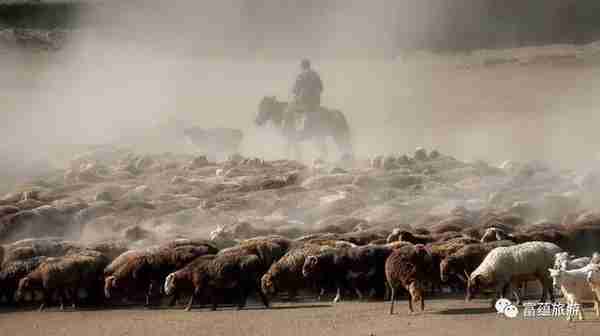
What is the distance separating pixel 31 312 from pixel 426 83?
42.1 m

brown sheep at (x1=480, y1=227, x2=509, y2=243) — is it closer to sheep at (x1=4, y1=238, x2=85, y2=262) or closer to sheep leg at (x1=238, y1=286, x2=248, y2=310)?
sheep leg at (x1=238, y1=286, x2=248, y2=310)

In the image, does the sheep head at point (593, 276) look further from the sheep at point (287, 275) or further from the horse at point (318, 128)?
the horse at point (318, 128)

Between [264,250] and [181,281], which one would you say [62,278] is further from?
[264,250]

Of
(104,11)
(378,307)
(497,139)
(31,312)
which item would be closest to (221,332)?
(378,307)

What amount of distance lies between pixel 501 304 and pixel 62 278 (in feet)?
19.7

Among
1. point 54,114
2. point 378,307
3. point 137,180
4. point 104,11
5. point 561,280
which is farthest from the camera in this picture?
point 104,11

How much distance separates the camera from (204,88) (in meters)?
53.4

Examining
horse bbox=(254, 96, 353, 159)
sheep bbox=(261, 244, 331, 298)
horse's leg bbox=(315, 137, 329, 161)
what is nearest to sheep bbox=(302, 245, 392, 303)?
sheep bbox=(261, 244, 331, 298)

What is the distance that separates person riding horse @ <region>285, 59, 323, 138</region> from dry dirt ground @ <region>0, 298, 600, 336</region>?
17.2 metres

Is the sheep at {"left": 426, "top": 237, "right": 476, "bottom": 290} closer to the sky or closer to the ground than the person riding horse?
closer to the ground

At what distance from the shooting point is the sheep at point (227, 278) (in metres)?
13.2

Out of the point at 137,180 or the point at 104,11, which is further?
the point at 104,11

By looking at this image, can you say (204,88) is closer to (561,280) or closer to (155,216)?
(155,216)

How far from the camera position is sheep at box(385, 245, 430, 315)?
12219mm
